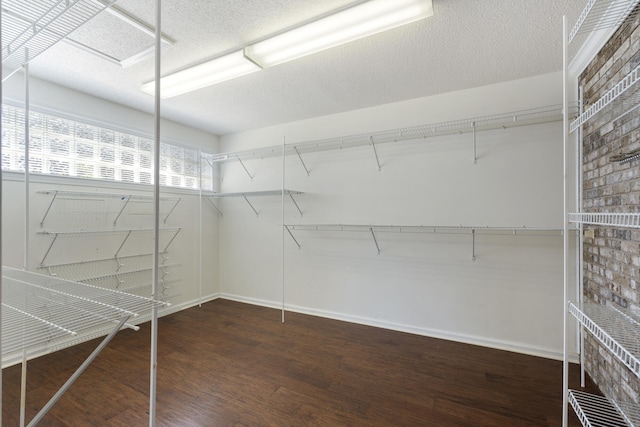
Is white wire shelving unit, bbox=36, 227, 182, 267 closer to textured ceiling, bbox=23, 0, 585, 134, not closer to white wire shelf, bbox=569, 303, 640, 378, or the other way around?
textured ceiling, bbox=23, 0, 585, 134

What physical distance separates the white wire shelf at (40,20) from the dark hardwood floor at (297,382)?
2097mm

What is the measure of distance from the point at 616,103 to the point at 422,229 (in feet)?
5.49

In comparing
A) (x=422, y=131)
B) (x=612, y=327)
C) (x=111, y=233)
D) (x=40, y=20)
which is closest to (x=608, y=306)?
(x=612, y=327)

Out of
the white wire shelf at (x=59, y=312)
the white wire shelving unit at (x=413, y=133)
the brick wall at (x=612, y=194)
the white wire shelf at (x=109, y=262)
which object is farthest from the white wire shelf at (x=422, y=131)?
the white wire shelf at (x=59, y=312)

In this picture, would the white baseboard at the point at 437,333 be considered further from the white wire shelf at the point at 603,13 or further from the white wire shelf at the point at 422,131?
the white wire shelf at the point at 603,13

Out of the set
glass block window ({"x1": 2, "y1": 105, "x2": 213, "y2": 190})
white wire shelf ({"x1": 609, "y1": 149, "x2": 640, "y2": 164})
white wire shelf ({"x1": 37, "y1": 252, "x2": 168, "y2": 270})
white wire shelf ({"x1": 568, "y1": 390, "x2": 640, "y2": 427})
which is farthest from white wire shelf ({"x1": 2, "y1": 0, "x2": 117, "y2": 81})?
white wire shelf ({"x1": 568, "y1": 390, "x2": 640, "y2": 427})

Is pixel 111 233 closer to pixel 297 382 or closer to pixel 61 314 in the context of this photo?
pixel 61 314

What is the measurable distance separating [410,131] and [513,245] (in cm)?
139

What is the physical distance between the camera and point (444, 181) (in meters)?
2.83

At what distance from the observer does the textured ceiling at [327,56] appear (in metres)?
1.77

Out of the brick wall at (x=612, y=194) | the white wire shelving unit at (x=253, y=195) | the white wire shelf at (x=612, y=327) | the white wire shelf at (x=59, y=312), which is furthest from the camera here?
the white wire shelving unit at (x=253, y=195)

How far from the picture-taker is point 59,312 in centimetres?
116

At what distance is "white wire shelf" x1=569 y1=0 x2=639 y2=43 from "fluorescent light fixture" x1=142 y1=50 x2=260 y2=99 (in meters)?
1.88

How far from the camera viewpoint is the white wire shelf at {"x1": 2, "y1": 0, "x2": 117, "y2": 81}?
1.19m
